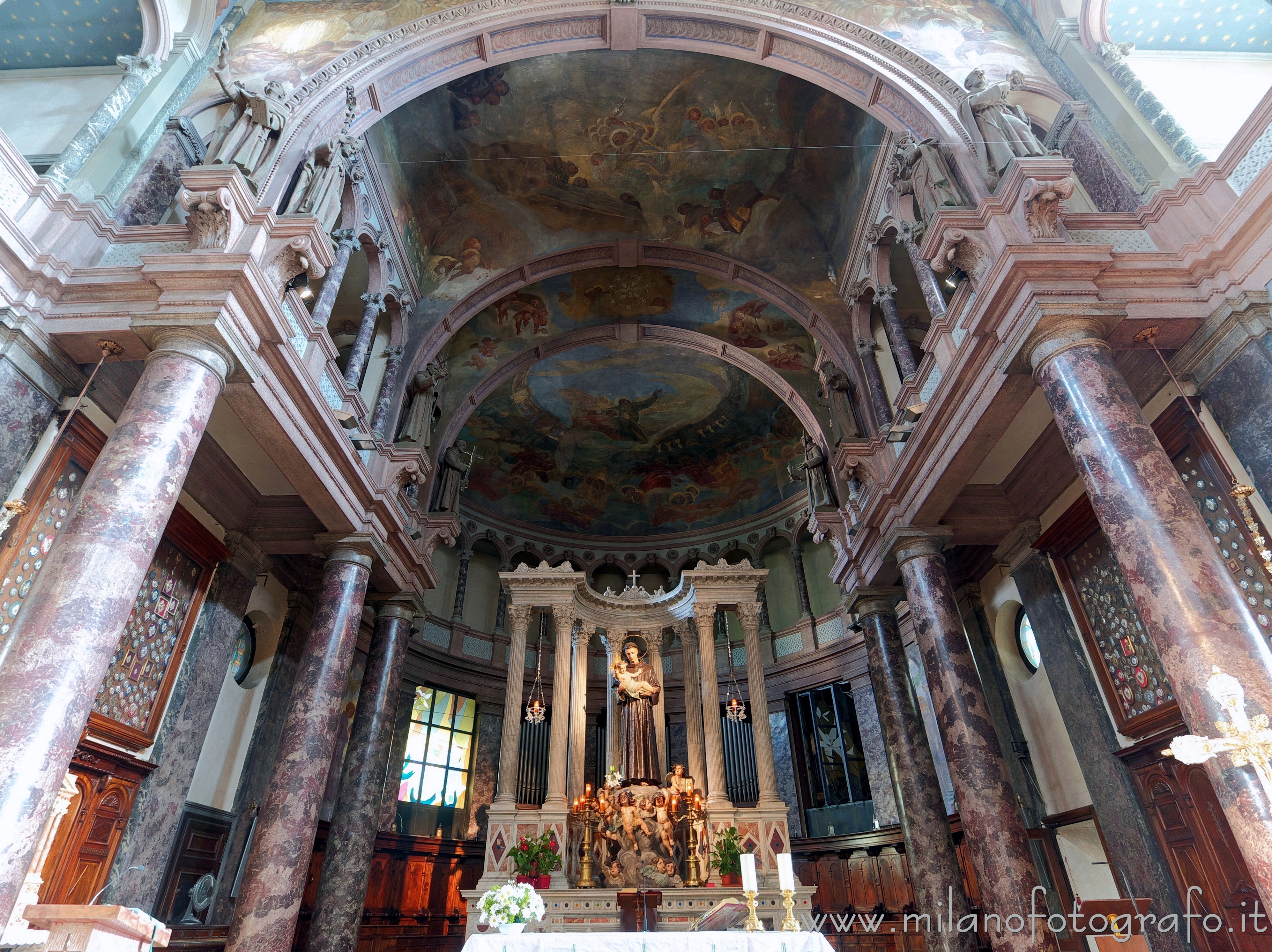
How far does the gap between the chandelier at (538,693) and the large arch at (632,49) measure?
952 centimetres

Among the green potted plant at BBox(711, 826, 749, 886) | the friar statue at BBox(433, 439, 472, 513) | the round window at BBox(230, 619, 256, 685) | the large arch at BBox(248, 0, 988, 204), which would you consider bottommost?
the green potted plant at BBox(711, 826, 749, 886)

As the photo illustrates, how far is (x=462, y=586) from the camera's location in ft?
61.3

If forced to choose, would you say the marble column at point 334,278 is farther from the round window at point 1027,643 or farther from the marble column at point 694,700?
the round window at point 1027,643

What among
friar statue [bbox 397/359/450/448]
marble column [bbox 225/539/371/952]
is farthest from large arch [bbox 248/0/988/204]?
marble column [bbox 225/539/371/952]

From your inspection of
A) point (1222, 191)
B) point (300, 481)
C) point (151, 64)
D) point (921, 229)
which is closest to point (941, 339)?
point (921, 229)

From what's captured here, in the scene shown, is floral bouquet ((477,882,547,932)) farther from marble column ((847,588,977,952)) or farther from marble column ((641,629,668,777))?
marble column ((641,629,668,777))

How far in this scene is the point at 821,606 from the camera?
18.3 meters

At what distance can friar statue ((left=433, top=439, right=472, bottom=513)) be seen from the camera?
13445 mm

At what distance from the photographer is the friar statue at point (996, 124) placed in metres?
8.09

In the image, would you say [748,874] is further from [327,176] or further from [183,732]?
[327,176]

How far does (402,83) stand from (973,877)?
1585 centimetres

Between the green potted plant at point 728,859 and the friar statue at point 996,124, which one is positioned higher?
the friar statue at point 996,124

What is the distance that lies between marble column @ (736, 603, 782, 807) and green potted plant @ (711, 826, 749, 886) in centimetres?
105

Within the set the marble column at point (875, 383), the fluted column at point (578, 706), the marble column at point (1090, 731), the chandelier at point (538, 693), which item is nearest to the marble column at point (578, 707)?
the fluted column at point (578, 706)
